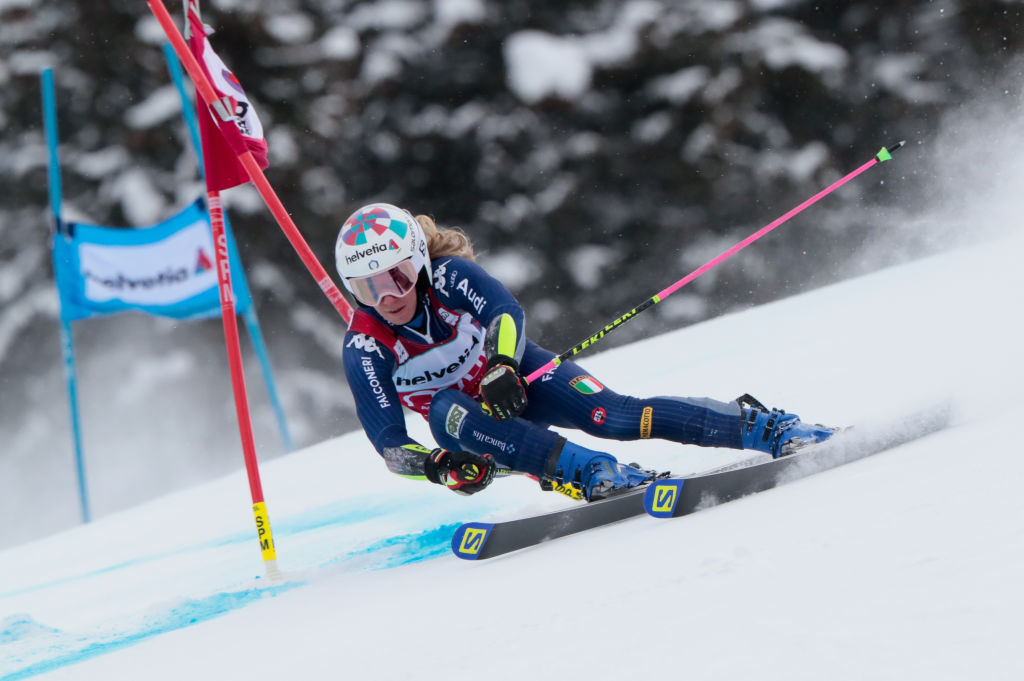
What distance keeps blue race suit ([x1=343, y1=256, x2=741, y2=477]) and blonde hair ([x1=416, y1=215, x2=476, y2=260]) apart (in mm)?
66

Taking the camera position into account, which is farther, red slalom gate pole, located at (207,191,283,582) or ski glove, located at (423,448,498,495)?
red slalom gate pole, located at (207,191,283,582)

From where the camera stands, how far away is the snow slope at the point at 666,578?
1.21 meters

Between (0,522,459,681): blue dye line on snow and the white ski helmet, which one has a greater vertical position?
the white ski helmet

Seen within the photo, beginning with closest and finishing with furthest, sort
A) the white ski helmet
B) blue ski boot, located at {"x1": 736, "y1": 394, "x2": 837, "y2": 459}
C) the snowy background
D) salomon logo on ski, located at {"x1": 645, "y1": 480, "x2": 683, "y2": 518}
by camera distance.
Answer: salomon logo on ski, located at {"x1": 645, "y1": 480, "x2": 683, "y2": 518}
blue ski boot, located at {"x1": 736, "y1": 394, "x2": 837, "y2": 459}
the white ski helmet
the snowy background

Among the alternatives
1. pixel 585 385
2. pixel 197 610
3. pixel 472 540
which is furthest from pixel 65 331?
pixel 472 540

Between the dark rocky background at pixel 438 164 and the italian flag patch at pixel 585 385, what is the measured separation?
1013cm

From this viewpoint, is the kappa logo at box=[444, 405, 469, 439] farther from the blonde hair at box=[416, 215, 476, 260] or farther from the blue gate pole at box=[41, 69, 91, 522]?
the blue gate pole at box=[41, 69, 91, 522]

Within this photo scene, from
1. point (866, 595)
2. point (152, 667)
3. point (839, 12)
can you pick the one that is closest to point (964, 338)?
point (866, 595)

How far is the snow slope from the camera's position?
1.21 meters

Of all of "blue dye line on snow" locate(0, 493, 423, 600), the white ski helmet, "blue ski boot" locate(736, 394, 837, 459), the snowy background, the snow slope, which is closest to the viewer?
the snow slope

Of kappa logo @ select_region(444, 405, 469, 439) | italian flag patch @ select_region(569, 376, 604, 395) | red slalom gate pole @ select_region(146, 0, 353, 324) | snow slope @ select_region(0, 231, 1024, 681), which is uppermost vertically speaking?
red slalom gate pole @ select_region(146, 0, 353, 324)

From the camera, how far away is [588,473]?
278 centimetres

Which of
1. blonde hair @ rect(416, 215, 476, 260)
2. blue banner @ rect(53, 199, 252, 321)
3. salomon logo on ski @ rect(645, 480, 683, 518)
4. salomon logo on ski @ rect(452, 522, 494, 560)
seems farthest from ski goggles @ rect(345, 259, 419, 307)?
blue banner @ rect(53, 199, 252, 321)

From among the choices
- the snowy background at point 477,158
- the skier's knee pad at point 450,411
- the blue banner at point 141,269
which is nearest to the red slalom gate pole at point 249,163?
the skier's knee pad at point 450,411
